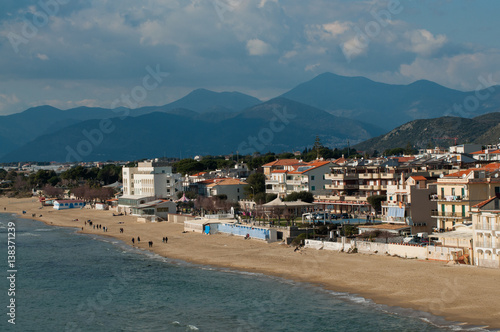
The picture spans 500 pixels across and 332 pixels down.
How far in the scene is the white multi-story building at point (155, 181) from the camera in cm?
10306

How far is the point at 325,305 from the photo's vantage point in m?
32.6

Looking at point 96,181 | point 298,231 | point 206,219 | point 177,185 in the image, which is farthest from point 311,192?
point 96,181

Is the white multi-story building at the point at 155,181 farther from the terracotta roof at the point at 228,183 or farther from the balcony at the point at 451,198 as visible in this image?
the balcony at the point at 451,198

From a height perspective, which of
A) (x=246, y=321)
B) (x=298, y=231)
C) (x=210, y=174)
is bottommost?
(x=246, y=321)

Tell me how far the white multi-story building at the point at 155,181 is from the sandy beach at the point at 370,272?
39.1 meters

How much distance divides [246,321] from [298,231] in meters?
22.8

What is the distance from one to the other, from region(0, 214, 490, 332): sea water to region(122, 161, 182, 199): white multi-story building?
168 ft

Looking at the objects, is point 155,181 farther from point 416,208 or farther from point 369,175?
point 416,208

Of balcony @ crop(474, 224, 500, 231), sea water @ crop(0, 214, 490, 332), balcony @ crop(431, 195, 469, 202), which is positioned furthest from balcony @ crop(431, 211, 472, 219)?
sea water @ crop(0, 214, 490, 332)

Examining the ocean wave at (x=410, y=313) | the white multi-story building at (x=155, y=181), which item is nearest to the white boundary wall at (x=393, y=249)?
the ocean wave at (x=410, y=313)

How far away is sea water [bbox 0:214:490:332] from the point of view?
29797 mm

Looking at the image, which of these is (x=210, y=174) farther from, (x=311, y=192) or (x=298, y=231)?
(x=298, y=231)

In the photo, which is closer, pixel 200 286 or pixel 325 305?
pixel 325 305

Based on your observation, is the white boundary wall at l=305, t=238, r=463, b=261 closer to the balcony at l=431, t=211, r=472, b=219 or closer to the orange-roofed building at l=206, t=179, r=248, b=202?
the balcony at l=431, t=211, r=472, b=219
